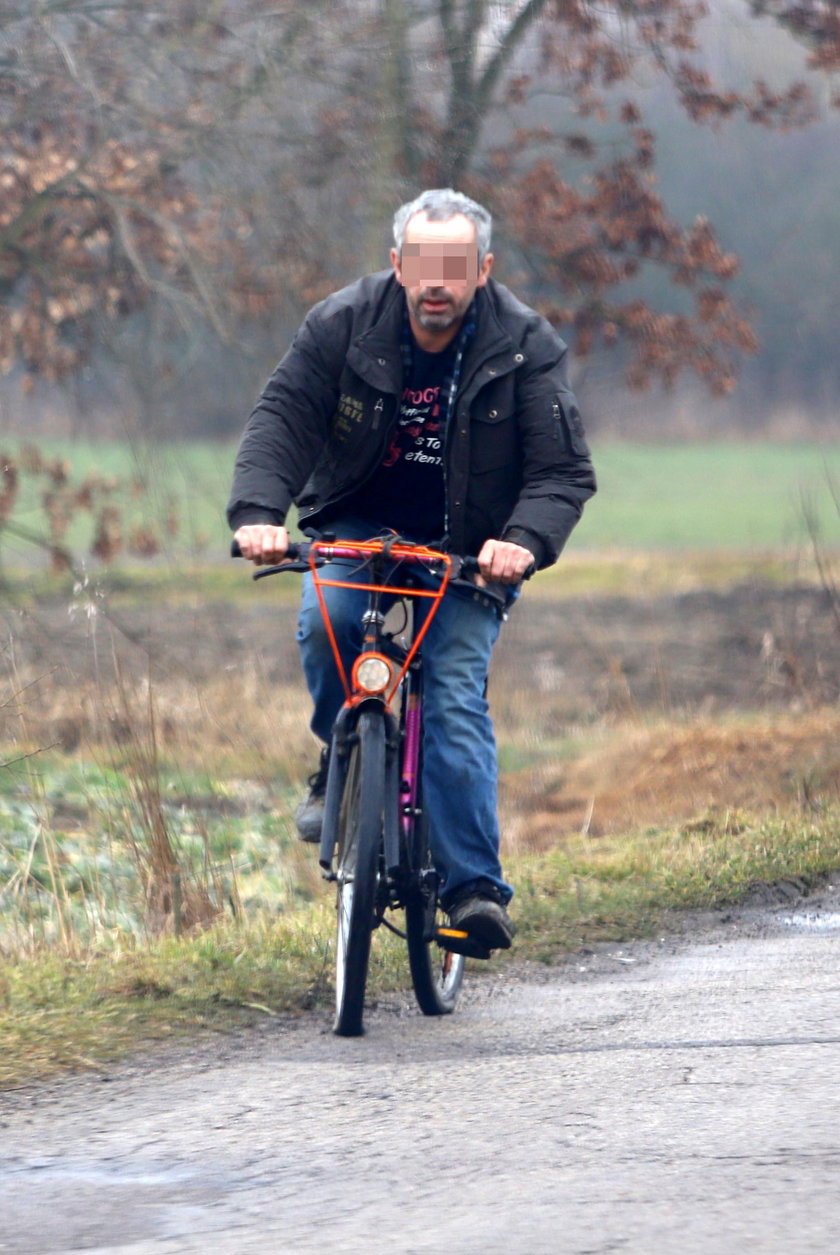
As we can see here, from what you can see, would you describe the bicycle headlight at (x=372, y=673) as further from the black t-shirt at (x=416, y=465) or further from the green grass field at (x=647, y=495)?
the green grass field at (x=647, y=495)

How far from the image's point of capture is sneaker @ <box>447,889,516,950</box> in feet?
16.3

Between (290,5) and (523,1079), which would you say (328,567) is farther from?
(290,5)

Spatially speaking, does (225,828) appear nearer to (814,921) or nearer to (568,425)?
(814,921)

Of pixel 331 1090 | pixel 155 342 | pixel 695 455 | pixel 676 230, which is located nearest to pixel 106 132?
pixel 155 342

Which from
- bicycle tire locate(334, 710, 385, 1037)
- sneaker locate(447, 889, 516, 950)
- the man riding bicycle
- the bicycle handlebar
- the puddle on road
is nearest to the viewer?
bicycle tire locate(334, 710, 385, 1037)

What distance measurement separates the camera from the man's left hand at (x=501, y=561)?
4.70 meters

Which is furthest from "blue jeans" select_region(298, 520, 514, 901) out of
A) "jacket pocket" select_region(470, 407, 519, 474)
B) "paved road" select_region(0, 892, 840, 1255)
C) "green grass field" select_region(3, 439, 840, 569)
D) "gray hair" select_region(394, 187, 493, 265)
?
"green grass field" select_region(3, 439, 840, 569)

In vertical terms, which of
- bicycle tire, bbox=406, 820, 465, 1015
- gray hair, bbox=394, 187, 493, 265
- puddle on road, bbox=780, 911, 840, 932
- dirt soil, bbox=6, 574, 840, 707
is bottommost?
puddle on road, bbox=780, 911, 840, 932

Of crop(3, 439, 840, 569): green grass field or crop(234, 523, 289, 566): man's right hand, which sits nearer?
crop(234, 523, 289, 566): man's right hand

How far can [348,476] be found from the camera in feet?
16.6

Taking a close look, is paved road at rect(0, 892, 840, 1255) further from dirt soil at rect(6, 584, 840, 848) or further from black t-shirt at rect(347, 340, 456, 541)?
dirt soil at rect(6, 584, 840, 848)

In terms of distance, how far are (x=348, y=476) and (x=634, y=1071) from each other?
1.66 meters

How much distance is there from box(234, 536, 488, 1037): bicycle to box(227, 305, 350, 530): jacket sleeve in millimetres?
216

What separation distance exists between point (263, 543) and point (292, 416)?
0.44 metres
